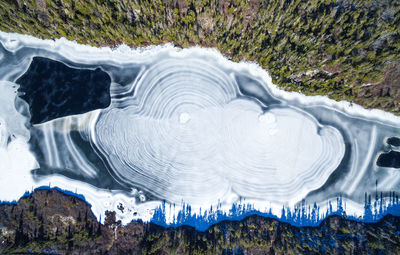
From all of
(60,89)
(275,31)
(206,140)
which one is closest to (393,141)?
(275,31)

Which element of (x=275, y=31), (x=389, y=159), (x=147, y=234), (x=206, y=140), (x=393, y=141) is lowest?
(x=147, y=234)

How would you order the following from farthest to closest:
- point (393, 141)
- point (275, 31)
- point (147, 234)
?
point (393, 141)
point (147, 234)
point (275, 31)

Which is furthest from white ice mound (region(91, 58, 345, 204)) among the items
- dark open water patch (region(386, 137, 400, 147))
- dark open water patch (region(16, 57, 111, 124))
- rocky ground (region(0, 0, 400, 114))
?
dark open water patch (region(386, 137, 400, 147))

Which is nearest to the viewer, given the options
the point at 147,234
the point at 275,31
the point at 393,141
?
the point at 275,31

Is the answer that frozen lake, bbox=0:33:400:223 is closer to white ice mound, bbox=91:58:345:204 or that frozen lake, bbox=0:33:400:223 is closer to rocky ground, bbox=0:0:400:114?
white ice mound, bbox=91:58:345:204

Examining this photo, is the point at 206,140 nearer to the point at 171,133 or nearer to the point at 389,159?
the point at 171,133

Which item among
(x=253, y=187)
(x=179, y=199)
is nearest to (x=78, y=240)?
(x=179, y=199)

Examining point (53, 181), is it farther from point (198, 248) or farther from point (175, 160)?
point (198, 248)
